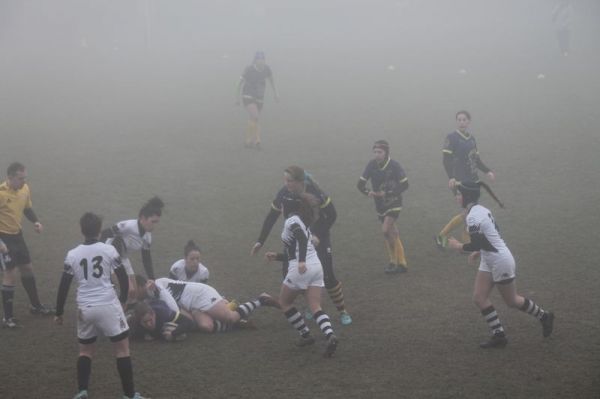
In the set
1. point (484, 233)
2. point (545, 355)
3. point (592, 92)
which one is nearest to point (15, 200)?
point (484, 233)

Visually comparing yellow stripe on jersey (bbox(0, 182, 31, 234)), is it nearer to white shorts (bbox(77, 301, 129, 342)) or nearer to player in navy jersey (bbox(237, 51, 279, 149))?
white shorts (bbox(77, 301, 129, 342))

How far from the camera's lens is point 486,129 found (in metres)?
20.9

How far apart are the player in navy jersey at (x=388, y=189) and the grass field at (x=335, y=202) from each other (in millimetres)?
557

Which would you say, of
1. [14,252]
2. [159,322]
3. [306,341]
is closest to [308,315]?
[306,341]

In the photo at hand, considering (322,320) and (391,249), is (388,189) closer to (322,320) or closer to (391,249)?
(391,249)

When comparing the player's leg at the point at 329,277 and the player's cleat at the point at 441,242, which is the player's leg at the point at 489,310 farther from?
the player's cleat at the point at 441,242

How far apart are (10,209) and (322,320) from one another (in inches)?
179

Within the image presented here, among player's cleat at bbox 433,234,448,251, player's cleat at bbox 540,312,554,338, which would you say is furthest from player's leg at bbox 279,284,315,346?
player's cleat at bbox 433,234,448,251

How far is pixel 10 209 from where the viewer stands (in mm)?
9938

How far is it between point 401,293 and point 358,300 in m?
0.67

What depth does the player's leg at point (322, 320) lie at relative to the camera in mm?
8359

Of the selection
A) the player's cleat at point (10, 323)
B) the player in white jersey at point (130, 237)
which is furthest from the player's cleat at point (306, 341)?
the player's cleat at point (10, 323)

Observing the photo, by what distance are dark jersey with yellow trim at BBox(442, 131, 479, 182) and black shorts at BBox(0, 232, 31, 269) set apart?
265 inches

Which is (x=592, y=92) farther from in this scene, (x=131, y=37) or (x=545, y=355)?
(x=131, y=37)
